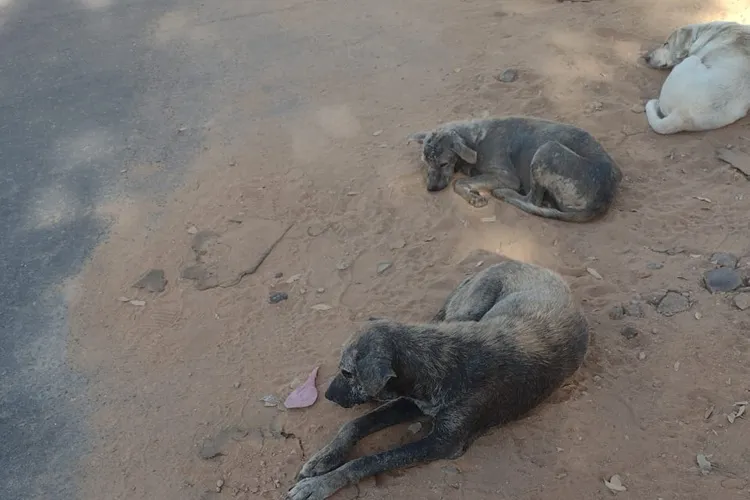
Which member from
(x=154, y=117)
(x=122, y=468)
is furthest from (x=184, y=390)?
(x=154, y=117)

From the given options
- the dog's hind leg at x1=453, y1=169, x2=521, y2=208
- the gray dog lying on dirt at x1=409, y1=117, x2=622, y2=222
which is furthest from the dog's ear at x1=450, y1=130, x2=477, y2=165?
the dog's hind leg at x1=453, y1=169, x2=521, y2=208

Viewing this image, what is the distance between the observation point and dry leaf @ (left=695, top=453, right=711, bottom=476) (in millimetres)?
4309

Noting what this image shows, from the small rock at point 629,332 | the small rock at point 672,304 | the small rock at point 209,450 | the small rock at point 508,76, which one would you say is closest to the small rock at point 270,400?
the small rock at point 209,450

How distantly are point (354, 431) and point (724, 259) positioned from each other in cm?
339

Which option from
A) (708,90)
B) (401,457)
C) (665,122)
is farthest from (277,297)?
(708,90)

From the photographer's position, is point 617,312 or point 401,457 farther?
point 617,312

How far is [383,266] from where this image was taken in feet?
20.3

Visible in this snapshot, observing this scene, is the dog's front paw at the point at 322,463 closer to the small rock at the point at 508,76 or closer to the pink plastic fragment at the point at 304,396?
the pink plastic fragment at the point at 304,396

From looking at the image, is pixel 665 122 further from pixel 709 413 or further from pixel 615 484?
pixel 615 484

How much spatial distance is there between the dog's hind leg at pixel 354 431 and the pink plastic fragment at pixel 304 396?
381 mm

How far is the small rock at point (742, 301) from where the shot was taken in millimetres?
5277

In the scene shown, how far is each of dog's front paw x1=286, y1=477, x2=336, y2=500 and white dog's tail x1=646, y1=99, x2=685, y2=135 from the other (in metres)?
5.26

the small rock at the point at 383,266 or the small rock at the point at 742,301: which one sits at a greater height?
the small rock at the point at 742,301

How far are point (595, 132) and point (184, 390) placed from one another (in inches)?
200
